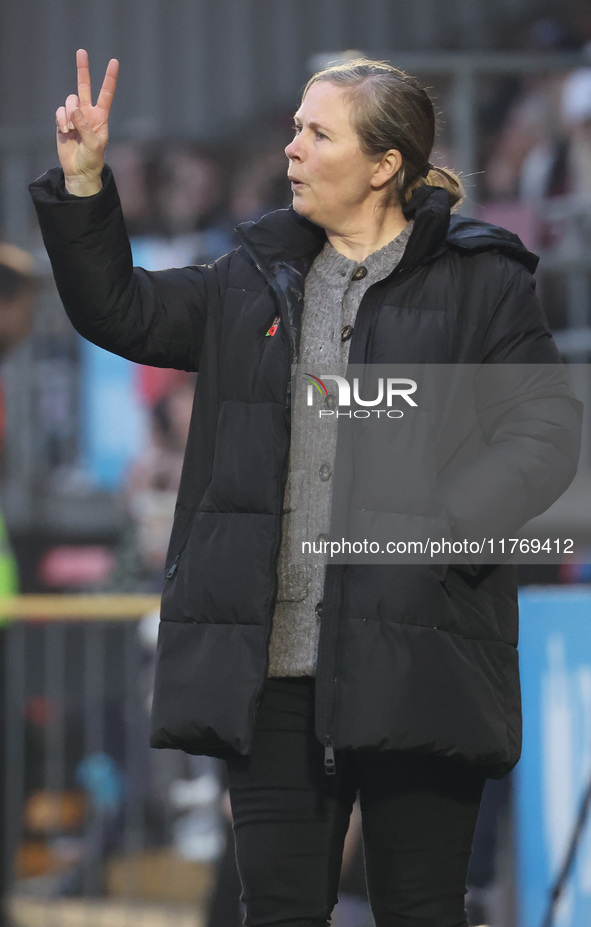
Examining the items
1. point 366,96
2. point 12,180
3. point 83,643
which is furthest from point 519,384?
point 12,180

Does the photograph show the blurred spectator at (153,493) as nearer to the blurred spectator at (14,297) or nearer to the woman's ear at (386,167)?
the blurred spectator at (14,297)

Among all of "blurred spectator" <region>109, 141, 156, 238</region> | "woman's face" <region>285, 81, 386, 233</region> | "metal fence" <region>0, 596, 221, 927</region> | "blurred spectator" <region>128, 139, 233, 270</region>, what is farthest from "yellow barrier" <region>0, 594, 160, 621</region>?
"blurred spectator" <region>109, 141, 156, 238</region>

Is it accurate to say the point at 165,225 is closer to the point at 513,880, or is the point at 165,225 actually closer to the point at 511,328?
the point at 513,880

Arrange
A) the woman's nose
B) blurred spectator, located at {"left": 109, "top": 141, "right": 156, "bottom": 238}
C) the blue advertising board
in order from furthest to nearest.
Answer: blurred spectator, located at {"left": 109, "top": 141, "right": 156, "bottom": 238}
the blue advertising board
the woman's nose

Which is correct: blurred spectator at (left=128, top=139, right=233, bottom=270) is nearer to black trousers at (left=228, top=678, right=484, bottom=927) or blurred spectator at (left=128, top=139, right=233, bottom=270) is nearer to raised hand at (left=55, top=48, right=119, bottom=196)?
raised hand at (left=55, top=48, right=119, bottom=196)

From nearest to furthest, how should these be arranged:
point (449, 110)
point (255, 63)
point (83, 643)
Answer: point (83, 643) → point (449, 110) → point (255, 63)

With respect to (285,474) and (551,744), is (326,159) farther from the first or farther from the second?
(551,744)

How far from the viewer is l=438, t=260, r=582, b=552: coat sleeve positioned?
2.04m

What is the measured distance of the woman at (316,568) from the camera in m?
2.04

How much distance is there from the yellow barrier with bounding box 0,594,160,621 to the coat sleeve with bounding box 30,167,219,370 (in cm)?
257

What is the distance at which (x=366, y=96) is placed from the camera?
7.36ft

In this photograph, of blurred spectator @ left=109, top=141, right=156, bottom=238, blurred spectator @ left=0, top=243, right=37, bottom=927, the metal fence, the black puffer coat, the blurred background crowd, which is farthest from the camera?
blurred spectator @ left=109, top=141, right=156, bottom=238

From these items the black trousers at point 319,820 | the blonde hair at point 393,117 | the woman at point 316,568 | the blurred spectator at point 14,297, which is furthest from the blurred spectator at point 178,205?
the black trousers at point 319,820

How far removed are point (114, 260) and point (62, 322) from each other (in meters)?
5.08
